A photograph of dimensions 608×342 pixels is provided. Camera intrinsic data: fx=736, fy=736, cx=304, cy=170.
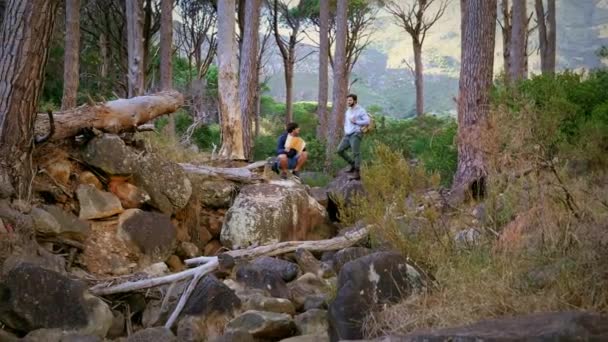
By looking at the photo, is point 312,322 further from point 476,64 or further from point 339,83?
point 339,83

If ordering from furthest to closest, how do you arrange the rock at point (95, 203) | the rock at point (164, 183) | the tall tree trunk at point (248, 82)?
the tall tree trunk at point (248, 82) < the rock at point (164, 183) < the rock at point (95, 203)

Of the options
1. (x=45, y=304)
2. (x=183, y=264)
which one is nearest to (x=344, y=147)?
(x=183, y=264)

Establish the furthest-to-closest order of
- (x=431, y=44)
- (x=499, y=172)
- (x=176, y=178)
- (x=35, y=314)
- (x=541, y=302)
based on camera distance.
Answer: (x=431, y=44) < (x=176, y=178) < (x=499, y=172) < (x=35, y=314) < (x=541, y=302)

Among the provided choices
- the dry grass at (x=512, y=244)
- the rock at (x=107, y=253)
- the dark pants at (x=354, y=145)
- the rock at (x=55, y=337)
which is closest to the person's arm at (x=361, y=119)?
the dark pants at (x=354, y=145)

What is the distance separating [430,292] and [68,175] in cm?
520

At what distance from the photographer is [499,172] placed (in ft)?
24.5

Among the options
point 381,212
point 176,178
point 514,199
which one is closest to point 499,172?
point 514,199

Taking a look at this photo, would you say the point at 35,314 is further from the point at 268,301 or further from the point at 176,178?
the point at 176,178

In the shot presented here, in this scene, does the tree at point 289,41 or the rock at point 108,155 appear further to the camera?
the tree at point 289,41

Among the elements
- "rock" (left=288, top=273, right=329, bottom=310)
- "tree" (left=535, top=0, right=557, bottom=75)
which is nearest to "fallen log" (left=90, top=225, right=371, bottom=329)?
"rock" (left=288, top=273, right=329, bottom=310)

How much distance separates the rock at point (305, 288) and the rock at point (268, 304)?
27cm

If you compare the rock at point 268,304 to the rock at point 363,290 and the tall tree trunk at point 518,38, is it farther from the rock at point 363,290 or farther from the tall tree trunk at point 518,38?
the tall tree trunk at point 518,38

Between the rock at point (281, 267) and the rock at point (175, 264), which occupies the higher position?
the rock at point (281, 267)

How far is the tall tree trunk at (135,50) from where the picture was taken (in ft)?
57.2
